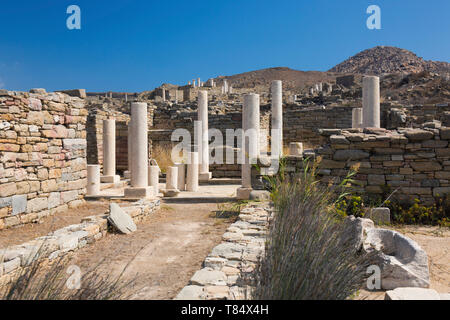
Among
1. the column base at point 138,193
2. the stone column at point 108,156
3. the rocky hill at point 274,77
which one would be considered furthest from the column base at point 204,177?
the rocky hill at point 274,77

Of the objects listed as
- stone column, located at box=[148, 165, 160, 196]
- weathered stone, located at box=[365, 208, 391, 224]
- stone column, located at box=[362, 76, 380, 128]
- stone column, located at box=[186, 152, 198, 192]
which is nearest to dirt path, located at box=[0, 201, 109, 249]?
stone column, located at box=[148, 165, 160, 196]

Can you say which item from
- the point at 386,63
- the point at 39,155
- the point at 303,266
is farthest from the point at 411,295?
the point at 386,63

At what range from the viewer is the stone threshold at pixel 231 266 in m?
2.88

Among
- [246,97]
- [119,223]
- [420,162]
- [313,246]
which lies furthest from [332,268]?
[246,97]

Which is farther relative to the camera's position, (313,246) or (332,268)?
(313,246)

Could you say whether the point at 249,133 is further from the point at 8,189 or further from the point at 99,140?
the point at 99,140

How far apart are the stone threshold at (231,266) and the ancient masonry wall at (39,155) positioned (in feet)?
14.0

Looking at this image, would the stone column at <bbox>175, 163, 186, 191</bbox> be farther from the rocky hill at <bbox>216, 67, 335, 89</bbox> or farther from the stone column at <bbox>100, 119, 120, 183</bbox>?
the rocky hill at <bbox>216, 67, 335, 89</bbox>

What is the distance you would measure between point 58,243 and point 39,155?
10.3ft

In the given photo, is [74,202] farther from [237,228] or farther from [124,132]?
[124,132]

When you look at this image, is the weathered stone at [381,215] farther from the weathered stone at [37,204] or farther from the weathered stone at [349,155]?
the weathered stone at [37,204]

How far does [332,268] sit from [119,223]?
14.4ft

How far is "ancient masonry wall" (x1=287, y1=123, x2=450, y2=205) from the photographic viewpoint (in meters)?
6.78
